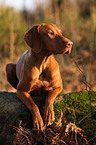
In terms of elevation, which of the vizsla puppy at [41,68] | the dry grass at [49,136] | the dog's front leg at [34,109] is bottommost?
the dry grass at [49,136]

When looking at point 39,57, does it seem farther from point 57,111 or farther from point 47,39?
point 57,111

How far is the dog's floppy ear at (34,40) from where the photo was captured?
7.75ft

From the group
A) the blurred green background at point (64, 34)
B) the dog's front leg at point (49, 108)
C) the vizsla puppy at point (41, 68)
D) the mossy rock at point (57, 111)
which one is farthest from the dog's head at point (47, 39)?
the blurred green background at point (64, 34)

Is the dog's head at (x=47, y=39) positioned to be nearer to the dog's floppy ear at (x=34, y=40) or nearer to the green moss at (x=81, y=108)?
the dog's floppy ear at (x=34, y=40)

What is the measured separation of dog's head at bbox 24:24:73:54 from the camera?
2.19m

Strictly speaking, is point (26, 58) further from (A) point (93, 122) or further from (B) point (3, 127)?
(A) point (93, 122)

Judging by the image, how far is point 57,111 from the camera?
238 centimetres

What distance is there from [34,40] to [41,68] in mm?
393

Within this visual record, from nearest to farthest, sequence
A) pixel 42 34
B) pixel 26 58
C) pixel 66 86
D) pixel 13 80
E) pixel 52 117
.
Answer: pixel 52 117 < pixel 42 34 < pixel 26 58 < pixel 13 80 < pixel 66 86

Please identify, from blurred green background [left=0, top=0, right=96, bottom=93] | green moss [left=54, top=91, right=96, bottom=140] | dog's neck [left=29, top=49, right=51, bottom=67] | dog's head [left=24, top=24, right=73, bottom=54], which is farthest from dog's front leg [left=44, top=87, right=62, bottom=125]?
blurred green background [left=0, top=0, right=96, bottom=93]

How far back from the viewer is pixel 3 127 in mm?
2344

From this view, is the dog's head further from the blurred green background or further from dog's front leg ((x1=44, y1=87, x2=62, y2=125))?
the blurred green background

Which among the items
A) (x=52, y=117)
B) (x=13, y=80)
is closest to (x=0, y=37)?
(x=13, y=80)

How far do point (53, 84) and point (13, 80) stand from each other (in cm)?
98
